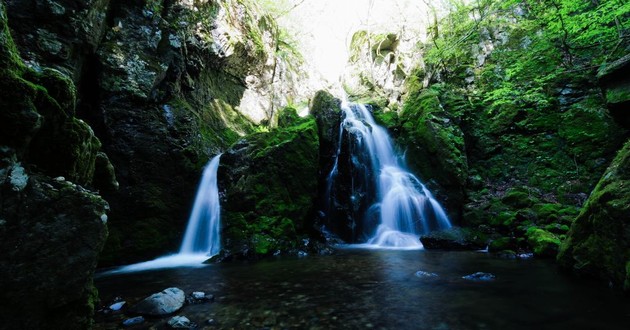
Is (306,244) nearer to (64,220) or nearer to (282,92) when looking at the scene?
(64,220)

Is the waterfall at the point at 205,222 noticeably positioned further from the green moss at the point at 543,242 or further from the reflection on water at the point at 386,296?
the green moss at the point at 543,242

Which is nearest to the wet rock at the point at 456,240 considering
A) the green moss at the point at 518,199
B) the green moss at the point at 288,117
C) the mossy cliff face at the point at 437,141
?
the green moss at the point at 518,199

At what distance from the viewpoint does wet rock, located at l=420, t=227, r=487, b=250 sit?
393 inches

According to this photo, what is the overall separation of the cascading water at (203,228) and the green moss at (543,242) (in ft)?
30.2

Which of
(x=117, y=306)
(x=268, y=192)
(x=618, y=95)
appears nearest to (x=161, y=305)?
(x=117, y=306)

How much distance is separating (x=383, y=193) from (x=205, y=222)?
7610mm

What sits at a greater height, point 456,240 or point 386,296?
point 456,240

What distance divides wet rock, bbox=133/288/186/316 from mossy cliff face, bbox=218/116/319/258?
485cm

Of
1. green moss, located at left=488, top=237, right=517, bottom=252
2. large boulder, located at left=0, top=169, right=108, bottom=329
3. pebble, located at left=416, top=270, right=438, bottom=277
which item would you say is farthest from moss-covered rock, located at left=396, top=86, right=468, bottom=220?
large boulder, located at left=0, top=169, right=108, bottom=329

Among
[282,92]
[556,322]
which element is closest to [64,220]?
[556,322]

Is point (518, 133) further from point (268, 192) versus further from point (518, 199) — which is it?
point (268, 192)

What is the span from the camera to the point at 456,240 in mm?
10180

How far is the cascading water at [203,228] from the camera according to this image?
408 inches

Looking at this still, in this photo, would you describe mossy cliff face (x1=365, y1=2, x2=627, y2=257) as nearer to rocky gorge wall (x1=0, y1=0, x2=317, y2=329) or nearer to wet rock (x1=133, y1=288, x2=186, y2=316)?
rocky gorge wall (x1=0, y1=0, x2=317, y2=329)
